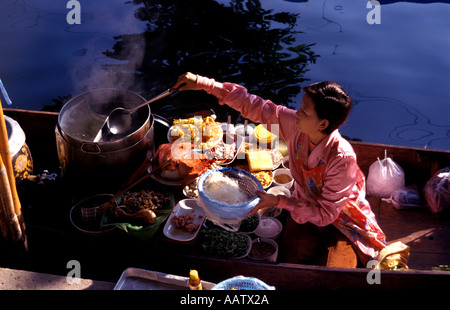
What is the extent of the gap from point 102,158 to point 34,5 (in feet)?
21.7

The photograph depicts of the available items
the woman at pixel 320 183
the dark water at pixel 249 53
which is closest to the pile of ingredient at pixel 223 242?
the woman at pixel 320 183

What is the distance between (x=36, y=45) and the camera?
7.57 m

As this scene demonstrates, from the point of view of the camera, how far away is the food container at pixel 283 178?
13.7 feet

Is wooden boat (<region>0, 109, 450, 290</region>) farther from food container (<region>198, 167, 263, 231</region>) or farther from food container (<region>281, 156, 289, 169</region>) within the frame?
food container (<region>281, 156, 289, 169</region>)

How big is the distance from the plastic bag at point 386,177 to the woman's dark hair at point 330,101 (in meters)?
1.65

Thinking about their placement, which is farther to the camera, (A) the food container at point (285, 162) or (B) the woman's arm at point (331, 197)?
(A) the food container at point (285, 162)

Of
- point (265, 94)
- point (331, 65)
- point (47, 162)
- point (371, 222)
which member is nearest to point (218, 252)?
point (371, 222)

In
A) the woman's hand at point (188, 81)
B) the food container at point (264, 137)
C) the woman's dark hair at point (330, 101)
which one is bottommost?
the food container at point (264, 137)

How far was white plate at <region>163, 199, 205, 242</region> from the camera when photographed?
347 cm

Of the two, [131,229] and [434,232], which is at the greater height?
[131,229]

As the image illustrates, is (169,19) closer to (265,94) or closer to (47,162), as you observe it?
(265,94)

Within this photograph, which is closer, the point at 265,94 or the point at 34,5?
the point at 265,94

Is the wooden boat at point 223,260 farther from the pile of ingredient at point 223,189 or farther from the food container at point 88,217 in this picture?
the pile of ingredient at point 223,189

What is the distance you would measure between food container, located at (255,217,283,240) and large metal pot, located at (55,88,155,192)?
4.61 ft
